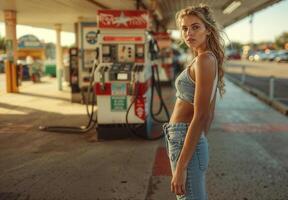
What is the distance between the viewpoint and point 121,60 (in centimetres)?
1009

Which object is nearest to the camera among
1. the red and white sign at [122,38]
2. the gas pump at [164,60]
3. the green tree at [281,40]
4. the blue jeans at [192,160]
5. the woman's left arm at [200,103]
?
the woman's left arm at [200,103]

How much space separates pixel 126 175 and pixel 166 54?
2073 centimetres

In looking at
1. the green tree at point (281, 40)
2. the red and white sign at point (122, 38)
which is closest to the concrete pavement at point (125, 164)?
the red and white sign at point (122, 38)

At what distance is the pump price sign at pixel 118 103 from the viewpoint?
32.0ft

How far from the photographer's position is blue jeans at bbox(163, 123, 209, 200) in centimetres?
301

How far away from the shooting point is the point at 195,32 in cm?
302

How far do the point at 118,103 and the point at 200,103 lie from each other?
7.00 m

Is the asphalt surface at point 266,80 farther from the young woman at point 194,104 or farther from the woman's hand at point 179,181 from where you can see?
the woman's hand at point 179,181

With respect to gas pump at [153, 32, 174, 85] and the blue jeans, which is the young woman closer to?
the blue jeans

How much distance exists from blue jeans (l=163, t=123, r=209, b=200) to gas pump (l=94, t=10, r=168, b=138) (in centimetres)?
649

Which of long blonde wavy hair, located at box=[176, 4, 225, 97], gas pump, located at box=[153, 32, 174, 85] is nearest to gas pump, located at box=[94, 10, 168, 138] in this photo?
long blonde wavy hair, located at box=[176, 4, 225, 97]

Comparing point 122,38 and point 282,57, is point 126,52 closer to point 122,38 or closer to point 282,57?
point 122,38

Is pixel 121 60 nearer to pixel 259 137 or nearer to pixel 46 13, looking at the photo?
pixel 259 137

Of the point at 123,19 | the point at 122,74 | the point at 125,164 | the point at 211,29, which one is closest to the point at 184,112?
the point at 211,29
